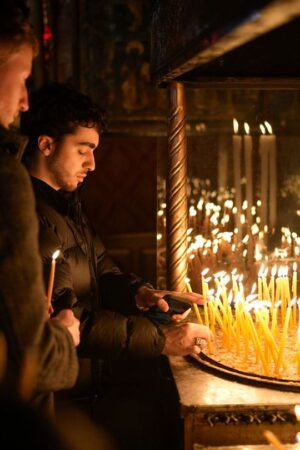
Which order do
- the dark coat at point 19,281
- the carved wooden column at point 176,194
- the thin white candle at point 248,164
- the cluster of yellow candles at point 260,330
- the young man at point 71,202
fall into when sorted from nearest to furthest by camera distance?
the dark coat at point 19,281 < the cluster of yellow candles at point 260,330 < the young man at point 71,202 < the carved wooden column at point 176,194 < the thin white candle at point 248,164

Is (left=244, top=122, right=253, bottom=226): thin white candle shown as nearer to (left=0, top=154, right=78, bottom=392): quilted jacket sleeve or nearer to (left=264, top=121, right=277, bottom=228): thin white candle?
(left=264, top=121, right=277, bottom=228): thin white candle

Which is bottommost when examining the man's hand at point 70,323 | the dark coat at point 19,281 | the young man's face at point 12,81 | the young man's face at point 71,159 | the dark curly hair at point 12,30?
the man's hand at point 70,323

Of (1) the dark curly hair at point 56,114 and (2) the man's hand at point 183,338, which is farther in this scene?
(1) the dark curly hair at point 56,114

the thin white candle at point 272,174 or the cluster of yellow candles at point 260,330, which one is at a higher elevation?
the thin white candle at point 272,174

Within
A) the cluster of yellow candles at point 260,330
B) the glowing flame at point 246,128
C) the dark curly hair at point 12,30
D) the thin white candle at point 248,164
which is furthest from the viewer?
the thin white candle at point 248,164

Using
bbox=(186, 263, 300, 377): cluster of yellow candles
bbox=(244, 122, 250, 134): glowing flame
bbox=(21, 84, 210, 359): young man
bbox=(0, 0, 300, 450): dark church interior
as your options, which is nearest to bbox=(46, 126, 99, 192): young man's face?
bbox=(21, 84, 210, 359): young man

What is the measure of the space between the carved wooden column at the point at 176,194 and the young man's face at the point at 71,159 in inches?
20.3

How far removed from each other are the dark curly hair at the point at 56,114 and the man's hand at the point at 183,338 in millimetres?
1026

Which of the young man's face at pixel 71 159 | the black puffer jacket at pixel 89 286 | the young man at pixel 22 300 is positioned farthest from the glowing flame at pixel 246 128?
the young man at pixel 22 300

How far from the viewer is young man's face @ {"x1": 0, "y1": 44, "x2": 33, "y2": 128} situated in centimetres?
157

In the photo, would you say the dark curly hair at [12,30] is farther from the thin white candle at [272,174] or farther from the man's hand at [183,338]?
the thin white candle at [272,174]

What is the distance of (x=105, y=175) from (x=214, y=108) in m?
1.41

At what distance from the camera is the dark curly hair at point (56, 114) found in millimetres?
2557

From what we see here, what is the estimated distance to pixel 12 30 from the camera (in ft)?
5.07
